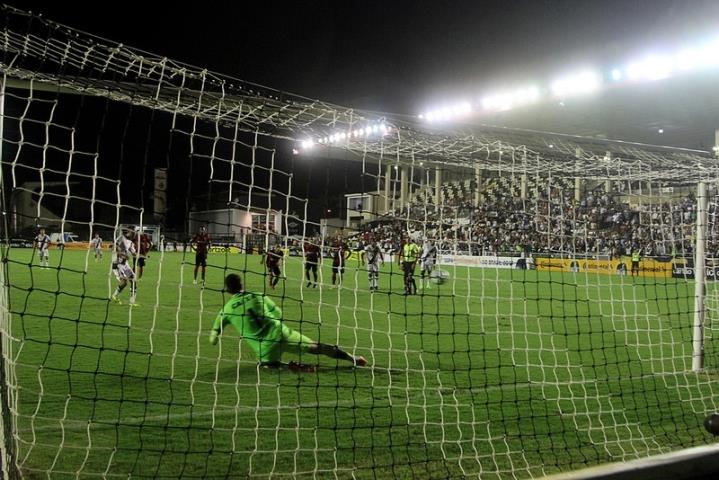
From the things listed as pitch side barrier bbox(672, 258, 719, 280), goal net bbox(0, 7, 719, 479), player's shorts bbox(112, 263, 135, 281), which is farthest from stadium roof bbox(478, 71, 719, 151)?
player's shorts bbox(112, 263, 135, 281)

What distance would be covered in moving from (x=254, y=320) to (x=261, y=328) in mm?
117

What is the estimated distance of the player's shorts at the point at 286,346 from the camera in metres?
6.75

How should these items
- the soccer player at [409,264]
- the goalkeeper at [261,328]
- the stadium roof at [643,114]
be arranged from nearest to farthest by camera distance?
the goalkeeper at [261,328]
the soccer player at [409,264]
the stadium roof at [643,114]

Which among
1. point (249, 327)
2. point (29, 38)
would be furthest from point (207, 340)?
point (29, 38)

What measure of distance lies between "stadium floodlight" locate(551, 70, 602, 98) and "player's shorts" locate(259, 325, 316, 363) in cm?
2471

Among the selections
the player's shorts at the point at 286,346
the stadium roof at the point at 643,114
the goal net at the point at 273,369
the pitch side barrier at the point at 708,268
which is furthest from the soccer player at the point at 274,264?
the stadium roof at the point at 643,114

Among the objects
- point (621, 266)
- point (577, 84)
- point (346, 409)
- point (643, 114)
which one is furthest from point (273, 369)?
point (643, 114)

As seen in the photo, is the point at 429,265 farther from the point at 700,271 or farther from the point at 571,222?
the point at 700,271

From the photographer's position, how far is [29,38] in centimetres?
446

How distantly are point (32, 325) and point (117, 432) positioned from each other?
611 centimetres

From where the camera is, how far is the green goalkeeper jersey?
6.55m

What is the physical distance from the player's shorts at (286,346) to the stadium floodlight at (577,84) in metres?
24.7

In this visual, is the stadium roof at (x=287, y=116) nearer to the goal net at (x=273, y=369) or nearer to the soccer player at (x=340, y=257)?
the goal net at (x=273, y=369)

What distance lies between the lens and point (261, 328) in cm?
670
